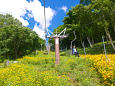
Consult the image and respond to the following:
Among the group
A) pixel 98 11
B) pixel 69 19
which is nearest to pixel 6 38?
pixel 98 11

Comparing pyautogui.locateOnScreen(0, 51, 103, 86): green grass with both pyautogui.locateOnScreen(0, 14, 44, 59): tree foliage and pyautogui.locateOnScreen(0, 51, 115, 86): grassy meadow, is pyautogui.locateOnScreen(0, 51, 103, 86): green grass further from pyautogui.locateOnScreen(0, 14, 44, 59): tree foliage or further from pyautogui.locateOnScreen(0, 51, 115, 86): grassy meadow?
pyautogui.locateOnScreen(0, 14, 44, 59): tree foliage

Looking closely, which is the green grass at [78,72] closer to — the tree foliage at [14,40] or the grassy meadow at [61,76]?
the grassy meadow at [61,76]

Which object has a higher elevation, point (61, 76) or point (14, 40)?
point (14, 40)

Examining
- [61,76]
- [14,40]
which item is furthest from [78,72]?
[14,40]

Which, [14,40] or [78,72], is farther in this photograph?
[14,40]

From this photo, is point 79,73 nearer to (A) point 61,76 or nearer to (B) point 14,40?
(A) point 61,76

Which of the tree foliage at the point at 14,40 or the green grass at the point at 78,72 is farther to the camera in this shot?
the tree foliage at the point at 14,40

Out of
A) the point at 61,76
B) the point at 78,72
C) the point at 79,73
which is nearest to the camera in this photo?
the point at 61,76

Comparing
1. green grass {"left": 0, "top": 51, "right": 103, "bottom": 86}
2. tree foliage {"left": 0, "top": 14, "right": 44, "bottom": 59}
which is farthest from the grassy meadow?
tree foliage {"left": 0, "top": 14, "right": 44, "bottom": 59}

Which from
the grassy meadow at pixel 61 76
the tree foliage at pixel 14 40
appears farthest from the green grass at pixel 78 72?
the tree foliage at pixel 14 40

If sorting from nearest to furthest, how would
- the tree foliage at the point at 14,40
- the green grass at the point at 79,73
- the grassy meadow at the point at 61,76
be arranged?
the grassy meadow at the point at 61,76, the green grass at the point at 79,73, the tree foliage at the point at 14,40

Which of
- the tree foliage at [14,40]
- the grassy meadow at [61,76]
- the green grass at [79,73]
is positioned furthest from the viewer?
the tree foliage at [14,40]

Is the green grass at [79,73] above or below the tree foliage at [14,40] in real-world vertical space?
below

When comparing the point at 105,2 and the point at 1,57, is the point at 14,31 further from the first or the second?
the point at 105,2
